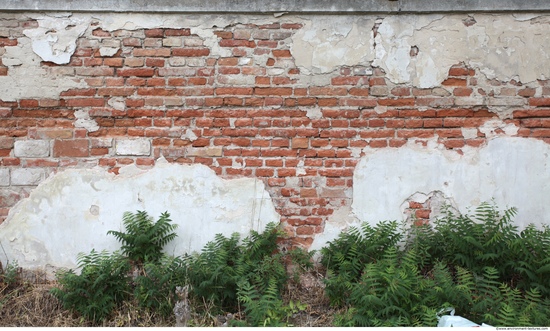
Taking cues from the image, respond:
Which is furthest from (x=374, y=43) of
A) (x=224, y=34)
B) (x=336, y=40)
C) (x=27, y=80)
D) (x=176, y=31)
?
(x=27, y=80)

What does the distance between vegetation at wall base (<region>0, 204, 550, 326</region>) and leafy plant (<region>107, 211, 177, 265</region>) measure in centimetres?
1

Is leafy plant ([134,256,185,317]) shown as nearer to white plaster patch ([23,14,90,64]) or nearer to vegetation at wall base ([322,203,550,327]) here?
vegetation at wall base ([322,203,550,327])

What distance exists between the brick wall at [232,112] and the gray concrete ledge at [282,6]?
0.61 feet

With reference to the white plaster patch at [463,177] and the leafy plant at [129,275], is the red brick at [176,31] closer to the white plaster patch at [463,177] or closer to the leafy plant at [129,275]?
the leafy plant at [129,275]

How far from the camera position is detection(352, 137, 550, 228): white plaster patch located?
14.9 feet

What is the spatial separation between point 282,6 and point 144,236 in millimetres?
2383

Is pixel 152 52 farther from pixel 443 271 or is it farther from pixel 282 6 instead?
pixel 443 271

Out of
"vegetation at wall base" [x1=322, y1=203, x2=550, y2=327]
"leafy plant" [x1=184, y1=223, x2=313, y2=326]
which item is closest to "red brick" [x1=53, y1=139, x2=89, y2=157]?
"leafy plant" [x1=184, y1=223, x2=313, y2=326]

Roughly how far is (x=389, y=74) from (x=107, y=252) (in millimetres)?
2997

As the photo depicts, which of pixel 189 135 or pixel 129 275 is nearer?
pixel 129 275

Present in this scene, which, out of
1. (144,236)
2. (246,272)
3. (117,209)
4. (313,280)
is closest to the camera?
(246,272)

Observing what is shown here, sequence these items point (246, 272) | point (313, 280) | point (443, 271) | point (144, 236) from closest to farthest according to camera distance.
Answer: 1. point (443, 271)
2. point (246, 272)
3. point (144, 236)
4. point (313, 280)


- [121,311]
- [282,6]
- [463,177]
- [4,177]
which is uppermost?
[282,6]

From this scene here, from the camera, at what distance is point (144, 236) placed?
4.36 m
